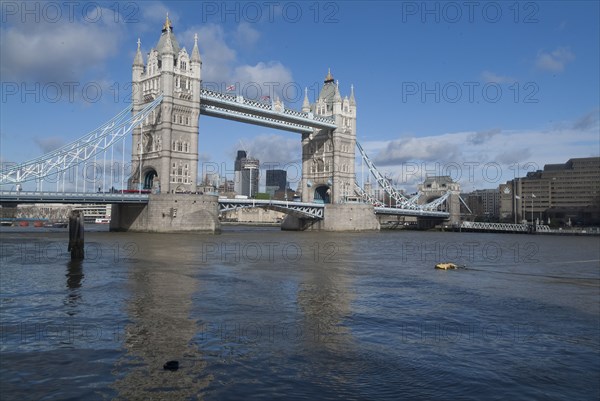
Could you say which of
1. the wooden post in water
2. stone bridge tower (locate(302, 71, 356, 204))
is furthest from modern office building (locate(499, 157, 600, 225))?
the wooden post in water

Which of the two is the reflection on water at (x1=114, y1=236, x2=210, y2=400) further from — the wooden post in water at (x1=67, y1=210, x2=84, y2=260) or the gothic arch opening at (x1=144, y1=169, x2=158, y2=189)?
the gothic arch opening at (x1=144, y1=169, x2=158, y2=189)

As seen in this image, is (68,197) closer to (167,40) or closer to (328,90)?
(167,40)

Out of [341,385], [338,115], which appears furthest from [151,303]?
[338,115]

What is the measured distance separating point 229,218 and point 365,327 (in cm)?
14971

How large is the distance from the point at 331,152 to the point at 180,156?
3384 centimetres

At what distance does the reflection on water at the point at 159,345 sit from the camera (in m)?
7.73

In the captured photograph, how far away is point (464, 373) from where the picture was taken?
902 cm

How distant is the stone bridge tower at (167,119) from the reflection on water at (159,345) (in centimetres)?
4564

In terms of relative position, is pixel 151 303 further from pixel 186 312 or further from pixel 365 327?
pixel 365 327

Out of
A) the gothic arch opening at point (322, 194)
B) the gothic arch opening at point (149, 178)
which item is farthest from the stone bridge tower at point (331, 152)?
the gothic arch opening at point (149, 178)

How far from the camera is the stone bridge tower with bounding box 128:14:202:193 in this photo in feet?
206

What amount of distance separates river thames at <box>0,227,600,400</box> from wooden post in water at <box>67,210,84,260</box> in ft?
15.3

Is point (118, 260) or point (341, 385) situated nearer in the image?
point (341, 385)

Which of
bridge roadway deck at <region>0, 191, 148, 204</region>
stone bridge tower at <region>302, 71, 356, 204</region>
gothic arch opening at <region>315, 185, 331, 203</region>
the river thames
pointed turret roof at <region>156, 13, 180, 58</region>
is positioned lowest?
the river thames
